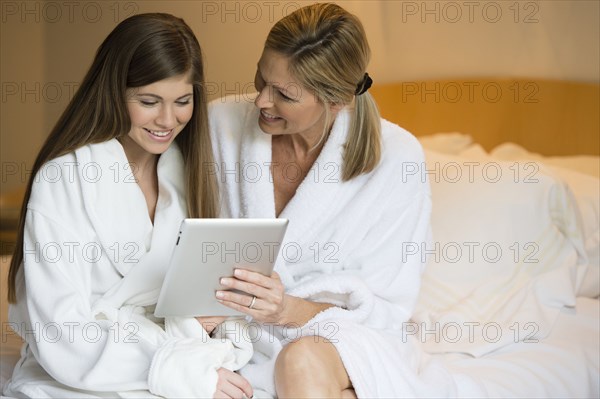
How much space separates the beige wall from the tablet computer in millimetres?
1206

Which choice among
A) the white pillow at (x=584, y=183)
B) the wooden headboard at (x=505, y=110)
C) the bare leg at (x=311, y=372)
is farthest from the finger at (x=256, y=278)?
the wooden headboard at (x=505, y=110)

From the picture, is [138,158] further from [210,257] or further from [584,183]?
[584,183]

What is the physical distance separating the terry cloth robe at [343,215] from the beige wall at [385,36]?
0.78m

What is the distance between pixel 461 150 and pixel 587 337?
0.88 metres

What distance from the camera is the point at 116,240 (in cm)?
154

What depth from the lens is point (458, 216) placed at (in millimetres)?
2209

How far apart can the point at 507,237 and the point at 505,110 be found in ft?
2.00

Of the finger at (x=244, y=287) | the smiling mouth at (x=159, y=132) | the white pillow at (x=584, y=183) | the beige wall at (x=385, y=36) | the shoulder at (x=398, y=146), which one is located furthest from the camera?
the beige wall at (x=385, y=36)

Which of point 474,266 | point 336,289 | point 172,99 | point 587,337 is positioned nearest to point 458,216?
point 474,266

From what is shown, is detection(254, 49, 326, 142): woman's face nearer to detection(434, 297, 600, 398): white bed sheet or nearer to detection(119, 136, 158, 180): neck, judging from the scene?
detection(119, 136, 158, 180): neck

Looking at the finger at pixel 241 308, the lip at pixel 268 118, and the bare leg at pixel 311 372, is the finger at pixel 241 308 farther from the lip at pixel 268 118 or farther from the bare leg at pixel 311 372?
the lip at pixel 268 118

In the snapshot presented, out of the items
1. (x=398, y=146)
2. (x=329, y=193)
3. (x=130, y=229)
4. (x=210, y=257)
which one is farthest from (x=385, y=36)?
(x=210, y=257)

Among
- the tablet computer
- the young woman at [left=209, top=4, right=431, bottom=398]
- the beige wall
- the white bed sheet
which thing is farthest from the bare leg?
the beige wall

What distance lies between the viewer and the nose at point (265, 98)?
165cm
